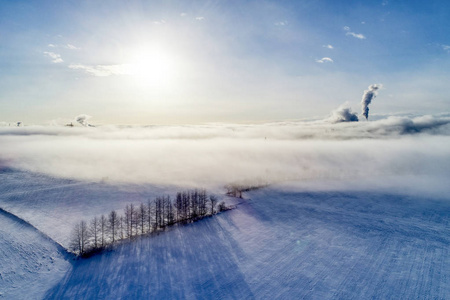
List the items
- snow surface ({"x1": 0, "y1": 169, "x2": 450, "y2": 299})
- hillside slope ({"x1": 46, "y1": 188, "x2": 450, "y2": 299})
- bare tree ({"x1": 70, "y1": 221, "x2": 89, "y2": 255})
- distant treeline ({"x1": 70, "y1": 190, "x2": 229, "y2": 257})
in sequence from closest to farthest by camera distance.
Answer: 1. hillside slope ({"x1": 46, "y1": 188, "x2": 450, "y2": 299})
2. snow surface ({"x1": 0, "y1": 169, "x2": 450, "y2": 299})
3. bare tree ({"x1": 70, "y1": 221, "x2": 89, "y2": 255})
4. distant treeline ({"x1": 70, "y1": 190, "x2": 229, "y2": 257})

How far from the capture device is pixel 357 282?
4434cm

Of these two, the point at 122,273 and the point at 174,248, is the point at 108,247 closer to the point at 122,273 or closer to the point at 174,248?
the point at 122,273

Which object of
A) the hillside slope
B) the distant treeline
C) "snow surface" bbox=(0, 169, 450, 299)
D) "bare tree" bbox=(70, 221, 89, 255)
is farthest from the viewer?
the distant treeline

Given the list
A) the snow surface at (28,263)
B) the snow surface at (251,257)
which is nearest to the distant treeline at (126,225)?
the snow surface at (251,257)

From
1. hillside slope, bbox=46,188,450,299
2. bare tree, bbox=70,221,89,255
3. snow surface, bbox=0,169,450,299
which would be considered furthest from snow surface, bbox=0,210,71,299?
hillside slope, bbox=46,188,450,299

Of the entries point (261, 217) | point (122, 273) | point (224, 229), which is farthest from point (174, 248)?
point (261, 217)

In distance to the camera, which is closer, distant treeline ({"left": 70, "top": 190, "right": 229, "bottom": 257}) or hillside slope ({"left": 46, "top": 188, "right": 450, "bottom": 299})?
hillside slope ({"left": 46, "top": 188, "right": 450, "bottom": 299})

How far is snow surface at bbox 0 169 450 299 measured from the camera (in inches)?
1644

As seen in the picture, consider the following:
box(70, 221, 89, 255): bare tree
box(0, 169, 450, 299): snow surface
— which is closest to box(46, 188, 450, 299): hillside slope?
box(0, 169, 450, 299): snow surface

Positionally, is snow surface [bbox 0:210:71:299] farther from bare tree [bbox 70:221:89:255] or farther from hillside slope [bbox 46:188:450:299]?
hillside slope [bbox 46:188:450:299]

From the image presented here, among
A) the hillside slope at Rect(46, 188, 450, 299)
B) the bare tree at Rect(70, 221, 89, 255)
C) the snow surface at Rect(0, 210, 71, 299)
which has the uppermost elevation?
the bare tree at Rect(70, 221, 89, 255)

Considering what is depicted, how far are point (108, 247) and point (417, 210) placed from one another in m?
101

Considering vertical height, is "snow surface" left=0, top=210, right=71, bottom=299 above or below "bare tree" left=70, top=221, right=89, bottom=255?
below

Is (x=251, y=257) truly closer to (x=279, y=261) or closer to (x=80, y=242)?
(x=279, y=261)
